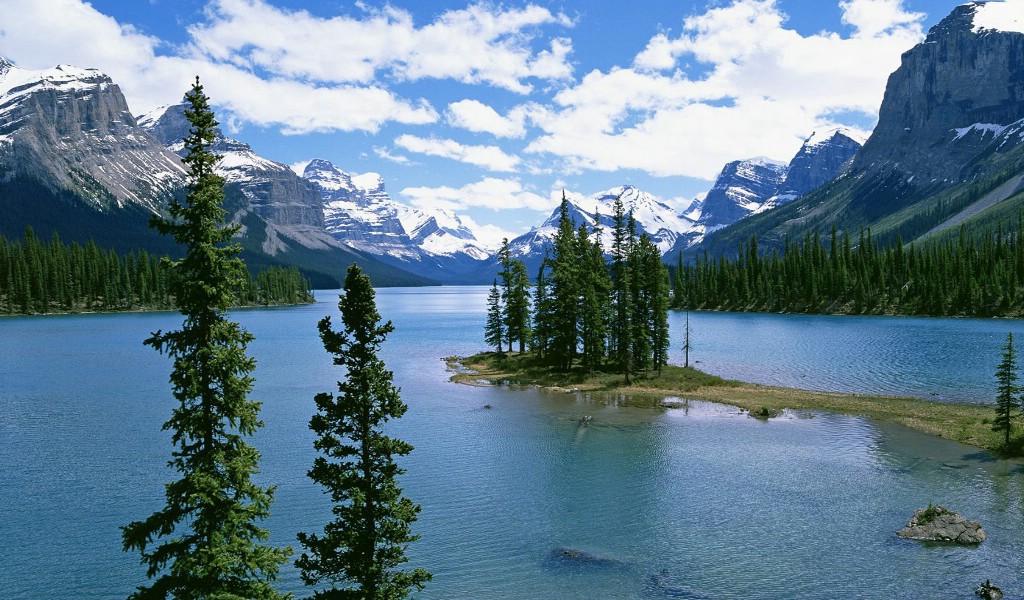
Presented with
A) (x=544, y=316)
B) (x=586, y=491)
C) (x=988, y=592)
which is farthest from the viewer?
(x=544, y=316)

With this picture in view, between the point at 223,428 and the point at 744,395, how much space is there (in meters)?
66.3

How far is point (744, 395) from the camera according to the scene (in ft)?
246

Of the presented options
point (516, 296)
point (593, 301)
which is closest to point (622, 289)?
point (593, 301)

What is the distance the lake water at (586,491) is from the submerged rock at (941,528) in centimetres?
85

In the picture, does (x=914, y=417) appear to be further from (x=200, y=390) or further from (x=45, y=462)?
(x=45, y=462)

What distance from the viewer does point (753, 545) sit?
33906 mm

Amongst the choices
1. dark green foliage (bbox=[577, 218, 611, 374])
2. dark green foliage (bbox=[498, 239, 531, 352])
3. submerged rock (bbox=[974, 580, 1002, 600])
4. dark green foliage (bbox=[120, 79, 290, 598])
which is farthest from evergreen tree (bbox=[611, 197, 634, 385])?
dark green foliage (bbox=[120, 79, 290, 598])

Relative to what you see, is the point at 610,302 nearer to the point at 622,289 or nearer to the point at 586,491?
the point at 622,289

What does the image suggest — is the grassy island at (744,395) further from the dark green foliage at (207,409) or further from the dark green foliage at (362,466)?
the dark green foliage at (207,409)

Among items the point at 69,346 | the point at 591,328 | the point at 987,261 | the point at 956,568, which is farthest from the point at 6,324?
the point at 987,261

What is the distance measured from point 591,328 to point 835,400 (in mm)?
29984

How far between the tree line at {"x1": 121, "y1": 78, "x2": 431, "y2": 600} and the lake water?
10.2 meters

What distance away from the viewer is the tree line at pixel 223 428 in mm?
18719

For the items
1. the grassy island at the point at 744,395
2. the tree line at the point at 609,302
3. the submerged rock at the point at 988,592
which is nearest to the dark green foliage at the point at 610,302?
the tree line at the point at 609,302
